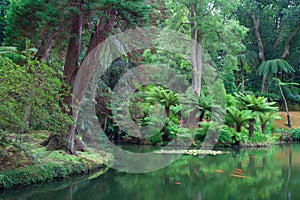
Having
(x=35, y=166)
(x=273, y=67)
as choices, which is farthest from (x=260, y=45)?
(x=35, y=166)

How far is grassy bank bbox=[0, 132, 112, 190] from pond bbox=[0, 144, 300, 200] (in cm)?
23

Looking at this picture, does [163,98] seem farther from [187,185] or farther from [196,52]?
[187,185]

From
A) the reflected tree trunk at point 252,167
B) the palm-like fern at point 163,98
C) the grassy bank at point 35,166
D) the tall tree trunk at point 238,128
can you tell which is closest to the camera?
the grassy bank at point 35,166

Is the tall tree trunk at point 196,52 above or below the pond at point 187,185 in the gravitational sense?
above

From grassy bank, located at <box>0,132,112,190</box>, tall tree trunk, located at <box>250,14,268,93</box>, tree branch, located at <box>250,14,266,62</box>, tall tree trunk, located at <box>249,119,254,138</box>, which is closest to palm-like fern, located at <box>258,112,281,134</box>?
tall tree trunk, located at <box>249,119,254,138</box>

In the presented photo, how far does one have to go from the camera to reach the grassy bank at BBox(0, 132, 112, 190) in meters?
6.01

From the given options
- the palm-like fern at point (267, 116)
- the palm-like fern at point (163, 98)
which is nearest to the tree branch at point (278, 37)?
the palm-like fern at point (267, 116)

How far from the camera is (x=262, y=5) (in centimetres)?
2464

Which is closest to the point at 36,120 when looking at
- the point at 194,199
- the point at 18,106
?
the point at 18,106

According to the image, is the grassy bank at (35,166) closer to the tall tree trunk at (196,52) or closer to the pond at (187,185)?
the pond at (187,185)

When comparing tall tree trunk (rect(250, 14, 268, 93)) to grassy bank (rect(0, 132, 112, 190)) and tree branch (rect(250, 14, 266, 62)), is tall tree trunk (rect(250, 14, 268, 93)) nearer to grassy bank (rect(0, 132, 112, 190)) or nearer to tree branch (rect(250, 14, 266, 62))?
tree branch (rect(250, 14, 266, 62))

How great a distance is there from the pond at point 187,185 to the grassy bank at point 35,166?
234mm

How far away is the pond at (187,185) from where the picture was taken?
18.9 ft

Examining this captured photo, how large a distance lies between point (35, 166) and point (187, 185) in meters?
2.82
